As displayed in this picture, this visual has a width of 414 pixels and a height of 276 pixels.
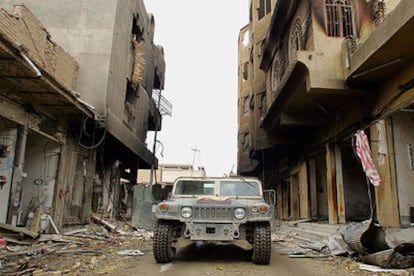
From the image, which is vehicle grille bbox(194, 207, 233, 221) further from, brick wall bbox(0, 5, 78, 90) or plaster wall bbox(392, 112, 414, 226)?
brick wall bbox(0, 5, 78, 90)

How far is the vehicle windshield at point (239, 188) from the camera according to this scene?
26.2 ft

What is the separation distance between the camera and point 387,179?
845cm

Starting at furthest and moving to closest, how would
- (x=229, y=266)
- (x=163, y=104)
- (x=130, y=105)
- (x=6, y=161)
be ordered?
(x=163, y=104) < (x=130, y=105) < (x=6, y=161) < (x=229, y=266)

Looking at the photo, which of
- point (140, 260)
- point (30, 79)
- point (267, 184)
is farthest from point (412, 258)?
point (267, 184)

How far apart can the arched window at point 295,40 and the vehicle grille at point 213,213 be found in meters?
7.44

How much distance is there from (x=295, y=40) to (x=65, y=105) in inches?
339

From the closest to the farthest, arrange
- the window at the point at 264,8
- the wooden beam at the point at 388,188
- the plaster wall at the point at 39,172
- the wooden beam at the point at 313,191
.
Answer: the wooden beam at the point at 388,188, the plaster wall at the point at 39,172, the wooden beam at the point at 313,191, the window at the point at 264,8

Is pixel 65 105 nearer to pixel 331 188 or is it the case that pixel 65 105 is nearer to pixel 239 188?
pixel 239 188

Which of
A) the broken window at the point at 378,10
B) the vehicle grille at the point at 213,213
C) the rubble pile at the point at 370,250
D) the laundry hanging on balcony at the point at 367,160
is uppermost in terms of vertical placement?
the broken window at the point at 378,10

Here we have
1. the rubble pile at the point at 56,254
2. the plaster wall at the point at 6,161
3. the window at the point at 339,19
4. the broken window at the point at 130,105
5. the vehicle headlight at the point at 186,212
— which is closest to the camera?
the rubble pile at the point at 56,254

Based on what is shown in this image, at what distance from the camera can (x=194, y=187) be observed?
8141 mm

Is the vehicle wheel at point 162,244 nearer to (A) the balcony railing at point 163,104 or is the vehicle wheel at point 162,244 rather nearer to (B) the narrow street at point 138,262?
(B) the narrow street at point 138,262

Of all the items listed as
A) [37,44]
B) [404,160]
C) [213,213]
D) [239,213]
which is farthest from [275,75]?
[213,213]

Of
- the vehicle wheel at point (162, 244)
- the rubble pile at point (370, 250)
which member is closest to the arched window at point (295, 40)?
the rubble pile at point (370, 250)
